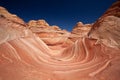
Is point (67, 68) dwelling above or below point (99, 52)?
below

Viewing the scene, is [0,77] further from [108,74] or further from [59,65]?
[108,74]

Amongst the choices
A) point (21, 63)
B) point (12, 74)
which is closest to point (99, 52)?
point (21, 63)

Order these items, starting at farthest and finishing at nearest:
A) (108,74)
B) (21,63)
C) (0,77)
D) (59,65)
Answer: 1. (59,65)
2. (21,63)
3. (108,74)
4. (0,77)

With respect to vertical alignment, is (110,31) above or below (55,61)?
above

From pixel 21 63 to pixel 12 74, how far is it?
35.7 inches

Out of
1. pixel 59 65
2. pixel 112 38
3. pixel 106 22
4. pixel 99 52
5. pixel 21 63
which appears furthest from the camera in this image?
pixel 106 22

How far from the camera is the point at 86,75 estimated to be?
5.46m

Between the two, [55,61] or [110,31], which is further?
[110,31]

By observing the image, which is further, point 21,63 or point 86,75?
point 21,63

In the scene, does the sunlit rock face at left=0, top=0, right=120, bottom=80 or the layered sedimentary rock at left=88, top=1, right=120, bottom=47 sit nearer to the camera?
the sunlit rock face at left=0, top=0, right=120, bottom=80

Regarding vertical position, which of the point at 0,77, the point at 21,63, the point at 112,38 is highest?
the point at 112,38

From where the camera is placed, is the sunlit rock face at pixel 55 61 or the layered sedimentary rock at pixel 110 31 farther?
the layered sedimentary rock at pixel 110 31

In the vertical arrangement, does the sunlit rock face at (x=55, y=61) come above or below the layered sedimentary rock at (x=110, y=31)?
below

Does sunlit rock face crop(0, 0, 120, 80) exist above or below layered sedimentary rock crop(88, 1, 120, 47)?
below
